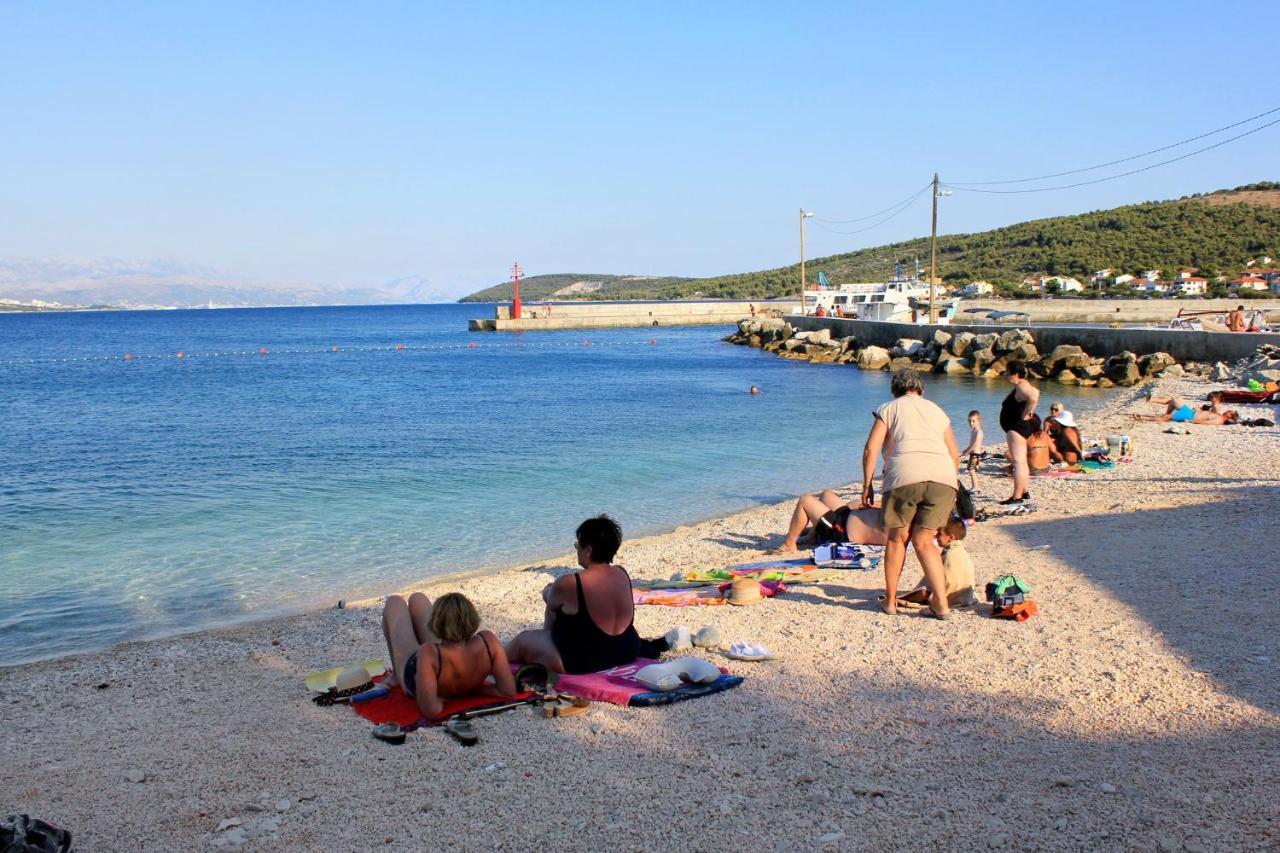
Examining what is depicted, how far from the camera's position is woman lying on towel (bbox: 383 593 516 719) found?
5.51 m

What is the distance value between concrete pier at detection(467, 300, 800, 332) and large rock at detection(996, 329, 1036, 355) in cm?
4347

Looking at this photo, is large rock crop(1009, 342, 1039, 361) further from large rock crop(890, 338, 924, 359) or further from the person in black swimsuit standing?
the person in black swimsuit standing

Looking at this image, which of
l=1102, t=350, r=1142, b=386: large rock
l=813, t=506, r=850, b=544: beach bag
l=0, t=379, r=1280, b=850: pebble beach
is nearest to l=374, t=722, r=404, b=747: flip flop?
l=0, t=379, r=1280, b=850: pebble beach

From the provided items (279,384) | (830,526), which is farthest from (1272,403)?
(279,384)

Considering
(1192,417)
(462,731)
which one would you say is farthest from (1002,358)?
(462,731)

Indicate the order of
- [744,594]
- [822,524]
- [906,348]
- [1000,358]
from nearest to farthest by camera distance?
1. [744,594]
2. [822,524]
3. [1000,358]
4. [906,348]

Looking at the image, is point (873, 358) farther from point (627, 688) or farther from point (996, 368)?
point (627, 688)

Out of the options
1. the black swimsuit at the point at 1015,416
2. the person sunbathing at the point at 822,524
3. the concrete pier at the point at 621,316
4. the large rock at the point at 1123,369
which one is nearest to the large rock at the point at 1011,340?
the large rock at the point at 1123,369

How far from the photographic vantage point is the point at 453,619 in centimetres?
556

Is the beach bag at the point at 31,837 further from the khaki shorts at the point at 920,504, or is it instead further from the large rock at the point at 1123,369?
the large rock at the point at 1123,369

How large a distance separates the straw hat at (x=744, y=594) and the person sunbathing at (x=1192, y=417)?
12.8 m

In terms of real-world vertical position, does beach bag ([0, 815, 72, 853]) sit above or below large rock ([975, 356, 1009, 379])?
above

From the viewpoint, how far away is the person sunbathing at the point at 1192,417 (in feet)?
57.8

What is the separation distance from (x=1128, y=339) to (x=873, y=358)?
10.3 meters
